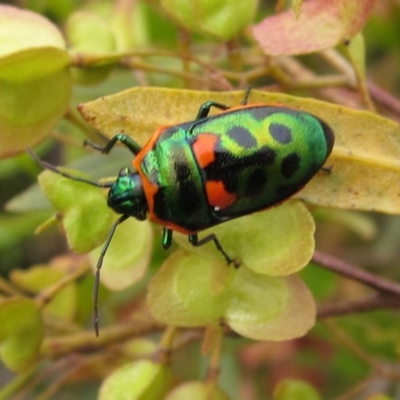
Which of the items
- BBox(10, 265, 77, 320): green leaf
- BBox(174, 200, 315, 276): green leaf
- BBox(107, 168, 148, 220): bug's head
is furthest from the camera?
BBox(10, 265, 77, 320): green leaf

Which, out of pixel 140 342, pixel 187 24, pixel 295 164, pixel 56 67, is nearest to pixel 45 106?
pixel 56 67

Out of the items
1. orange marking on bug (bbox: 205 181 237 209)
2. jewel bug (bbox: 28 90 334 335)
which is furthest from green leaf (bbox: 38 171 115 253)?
orange marking on bug (bbox: 205 181 237 209)

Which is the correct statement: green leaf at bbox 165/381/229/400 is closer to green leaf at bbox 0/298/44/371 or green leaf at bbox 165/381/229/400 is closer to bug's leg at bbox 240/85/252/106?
green leaf at bbox 0/298/44/371

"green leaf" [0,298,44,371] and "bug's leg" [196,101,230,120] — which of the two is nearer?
"bug's leg" [196,101,230,120]

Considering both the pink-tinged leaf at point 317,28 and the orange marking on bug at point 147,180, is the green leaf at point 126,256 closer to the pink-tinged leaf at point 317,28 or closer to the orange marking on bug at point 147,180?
the orange marking on bug at point 147,180

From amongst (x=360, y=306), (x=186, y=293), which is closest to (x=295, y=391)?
(x=360, y=306)
